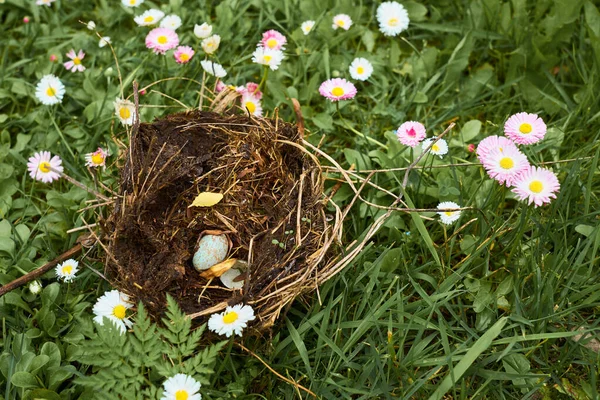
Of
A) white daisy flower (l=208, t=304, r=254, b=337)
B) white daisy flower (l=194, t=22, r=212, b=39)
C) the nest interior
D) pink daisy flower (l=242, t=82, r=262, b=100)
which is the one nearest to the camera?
white daisy flower (l=208, t=304, r=254, b=337)

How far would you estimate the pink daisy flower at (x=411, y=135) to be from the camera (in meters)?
2.14

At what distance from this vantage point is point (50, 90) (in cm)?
248

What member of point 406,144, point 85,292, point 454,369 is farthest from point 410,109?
point 85,292

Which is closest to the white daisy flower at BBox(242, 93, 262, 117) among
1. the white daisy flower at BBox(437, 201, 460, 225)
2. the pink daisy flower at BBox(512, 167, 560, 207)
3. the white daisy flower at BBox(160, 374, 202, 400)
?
the white daisy flower at BBox(437, 201, 460, 225)

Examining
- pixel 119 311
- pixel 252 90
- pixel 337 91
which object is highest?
pixel 337 91

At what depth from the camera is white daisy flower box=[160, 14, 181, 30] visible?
2.68 m

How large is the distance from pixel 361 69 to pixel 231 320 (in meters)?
1.28

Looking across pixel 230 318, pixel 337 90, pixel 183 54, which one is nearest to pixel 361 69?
pixel 337 90

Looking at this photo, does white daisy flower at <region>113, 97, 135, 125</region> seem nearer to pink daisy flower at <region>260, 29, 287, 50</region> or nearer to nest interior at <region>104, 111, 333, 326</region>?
nest interior at <region>104, 111, 333, 326</region>

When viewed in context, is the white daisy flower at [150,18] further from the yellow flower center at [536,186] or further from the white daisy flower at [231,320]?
the yellow flower center at [536,186]

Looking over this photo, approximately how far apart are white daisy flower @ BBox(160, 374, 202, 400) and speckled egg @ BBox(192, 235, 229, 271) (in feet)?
1.30

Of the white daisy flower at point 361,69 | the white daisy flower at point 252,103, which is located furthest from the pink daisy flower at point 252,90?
the white daisy flower at point 361,69

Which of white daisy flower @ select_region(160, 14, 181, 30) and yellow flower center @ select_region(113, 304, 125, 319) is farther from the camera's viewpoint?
white daisy flower @ select_region(160, 14, 181, 30)

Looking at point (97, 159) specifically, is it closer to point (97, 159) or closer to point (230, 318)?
point (97, 159)
